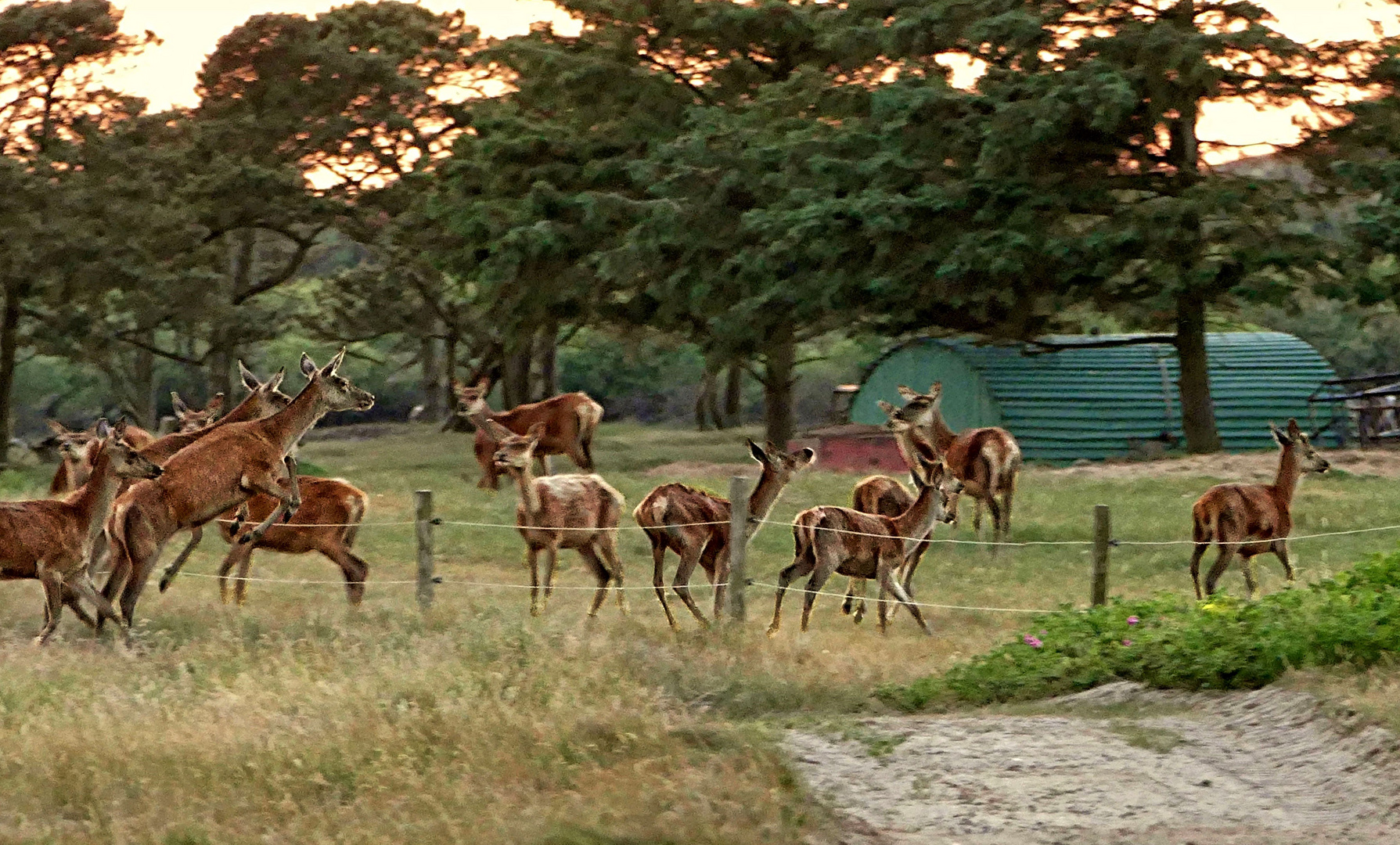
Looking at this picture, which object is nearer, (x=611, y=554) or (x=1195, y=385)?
(x=611, y=554)

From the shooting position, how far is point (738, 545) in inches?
599

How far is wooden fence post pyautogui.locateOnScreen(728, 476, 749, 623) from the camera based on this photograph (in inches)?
594

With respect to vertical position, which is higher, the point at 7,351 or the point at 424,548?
the point at 7,351

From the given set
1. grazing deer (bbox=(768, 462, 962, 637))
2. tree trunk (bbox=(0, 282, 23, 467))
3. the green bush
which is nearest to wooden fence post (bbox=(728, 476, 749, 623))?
grazing deer (bbox=(768, 462, 962, 637))

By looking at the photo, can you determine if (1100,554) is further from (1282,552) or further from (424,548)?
(424,548)

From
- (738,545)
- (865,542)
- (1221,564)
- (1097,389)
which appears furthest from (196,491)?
(1097,389)

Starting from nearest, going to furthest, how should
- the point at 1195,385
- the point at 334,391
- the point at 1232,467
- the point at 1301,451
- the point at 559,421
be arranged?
the point at 334,391 → the point at 1301,451 → the point at 1232,467 → the point at 559,421 → the point at 1195,385

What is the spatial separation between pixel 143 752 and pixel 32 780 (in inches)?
21.4

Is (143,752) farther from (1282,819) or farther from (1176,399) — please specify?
(1176,399)

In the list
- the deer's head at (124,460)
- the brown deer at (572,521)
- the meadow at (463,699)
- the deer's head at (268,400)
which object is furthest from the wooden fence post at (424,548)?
the deer's head at (124,460)

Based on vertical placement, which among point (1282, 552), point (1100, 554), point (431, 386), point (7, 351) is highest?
point (7, 351)

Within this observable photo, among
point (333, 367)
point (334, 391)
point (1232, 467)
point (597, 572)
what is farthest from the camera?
point (1232, 467)

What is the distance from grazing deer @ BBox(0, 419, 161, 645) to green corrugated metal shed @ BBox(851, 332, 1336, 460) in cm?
2041

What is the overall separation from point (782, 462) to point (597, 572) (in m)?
1.82
